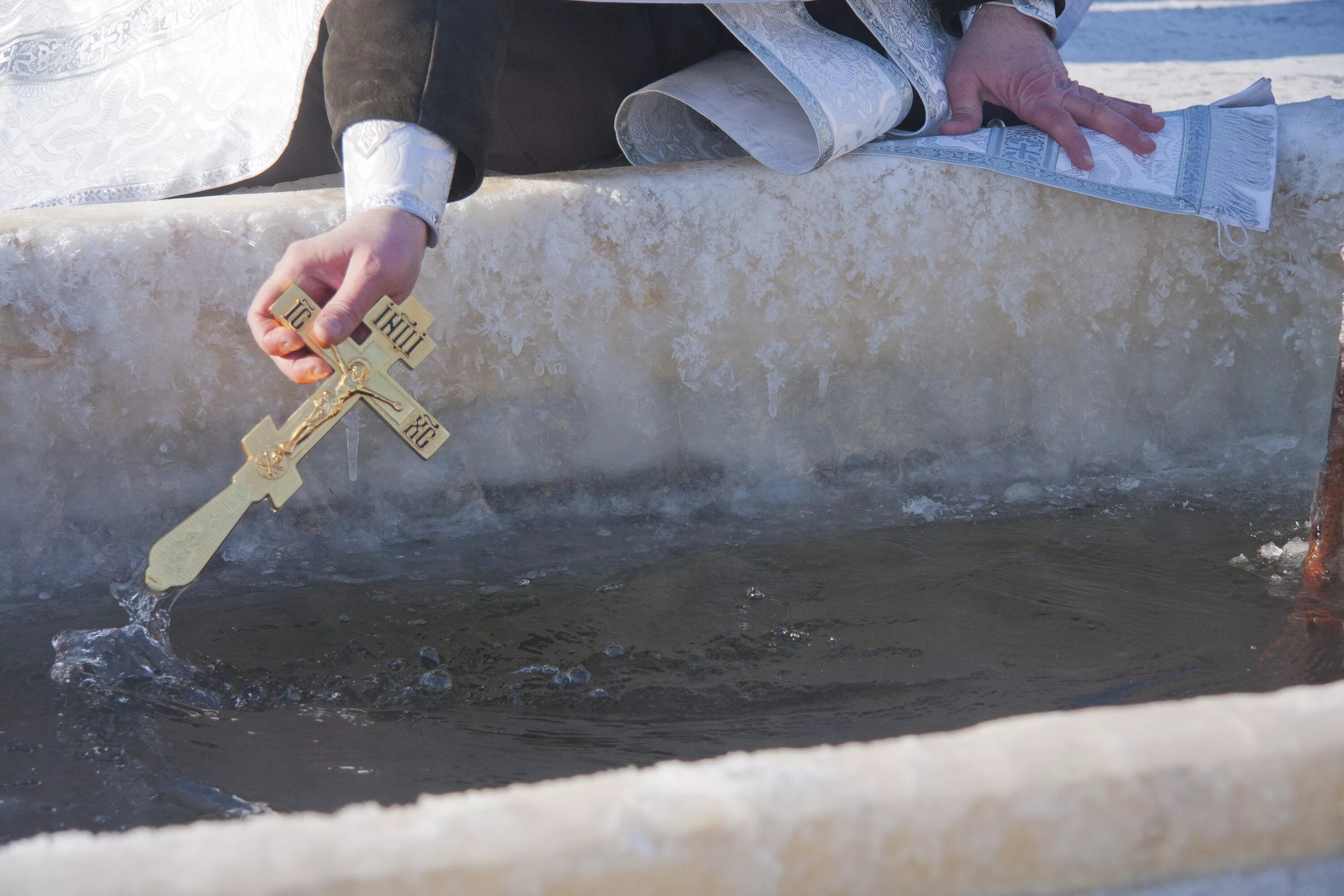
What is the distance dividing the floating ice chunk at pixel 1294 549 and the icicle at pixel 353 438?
44.2 inches

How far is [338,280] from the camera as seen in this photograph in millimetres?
993

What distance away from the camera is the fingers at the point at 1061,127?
1.45 meters

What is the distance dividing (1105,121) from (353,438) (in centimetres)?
108

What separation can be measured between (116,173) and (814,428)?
1.03 meters

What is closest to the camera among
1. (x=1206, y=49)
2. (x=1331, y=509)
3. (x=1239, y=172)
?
(x=1331, y=509)

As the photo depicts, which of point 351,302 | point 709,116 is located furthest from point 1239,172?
point 351,302

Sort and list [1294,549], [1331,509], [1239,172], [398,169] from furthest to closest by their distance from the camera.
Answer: [1239,172] → [1294,549] → [1331,509] → [398,169]

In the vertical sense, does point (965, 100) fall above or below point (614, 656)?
above

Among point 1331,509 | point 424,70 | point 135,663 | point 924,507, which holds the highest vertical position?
point 424,70

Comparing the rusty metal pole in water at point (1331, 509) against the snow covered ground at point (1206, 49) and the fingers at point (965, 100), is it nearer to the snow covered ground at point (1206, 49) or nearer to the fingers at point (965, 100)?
the fingers at point (965, 100)

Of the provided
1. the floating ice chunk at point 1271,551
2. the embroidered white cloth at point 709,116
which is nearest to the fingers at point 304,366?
the embroidered white cloth at point 709,116

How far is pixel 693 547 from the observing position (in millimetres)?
1483

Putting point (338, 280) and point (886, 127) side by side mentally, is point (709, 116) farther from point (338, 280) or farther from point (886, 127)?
point (338, 280)

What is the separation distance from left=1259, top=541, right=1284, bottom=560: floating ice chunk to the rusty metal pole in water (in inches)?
3.4
